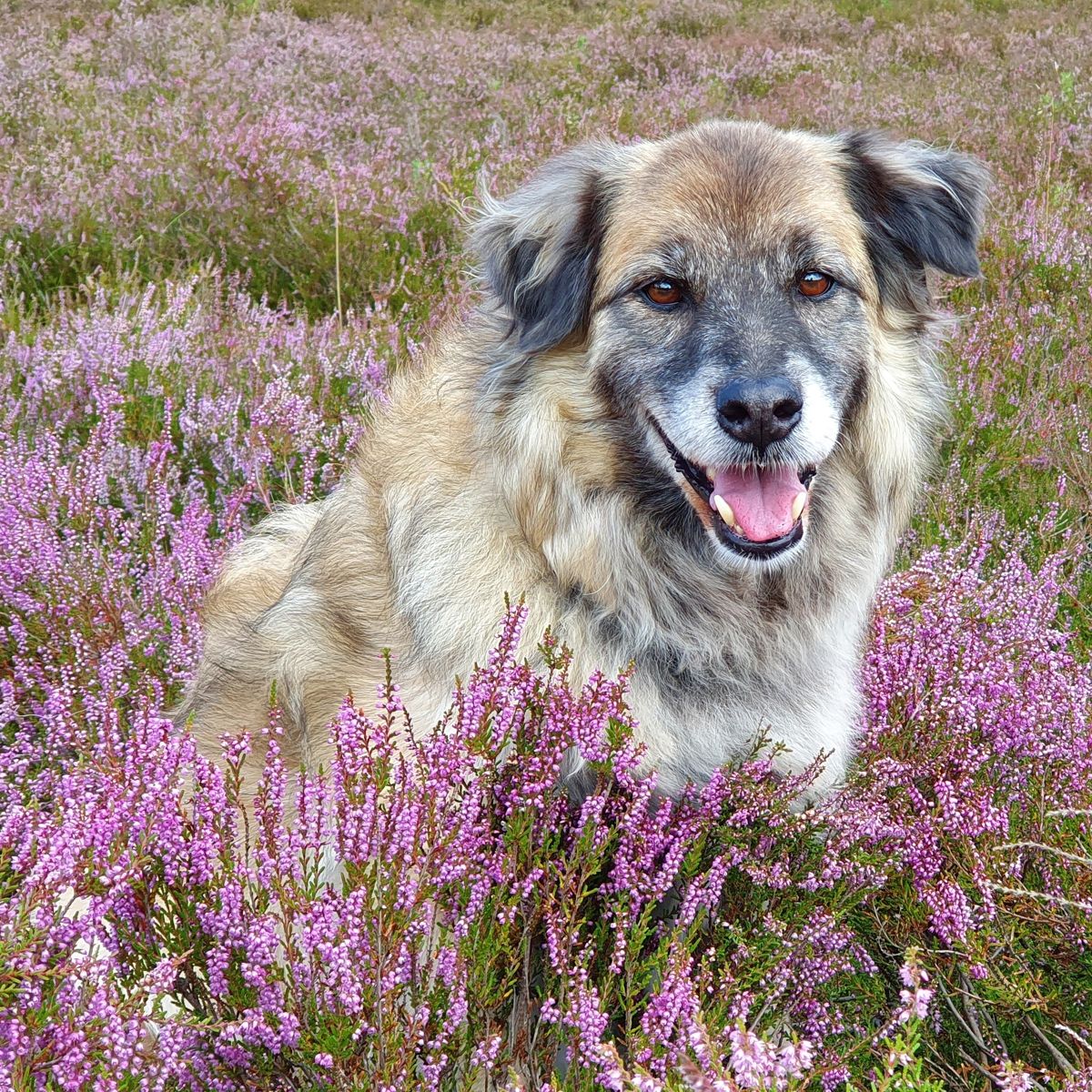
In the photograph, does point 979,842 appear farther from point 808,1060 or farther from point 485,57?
point 485,57

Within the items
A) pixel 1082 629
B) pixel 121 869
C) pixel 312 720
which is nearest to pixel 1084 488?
pixel 1082 629

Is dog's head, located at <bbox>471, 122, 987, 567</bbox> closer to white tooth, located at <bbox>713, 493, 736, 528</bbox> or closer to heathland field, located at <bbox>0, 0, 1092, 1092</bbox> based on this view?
white tooth, located at <bbox>713, 493, 736, 528</bbox>

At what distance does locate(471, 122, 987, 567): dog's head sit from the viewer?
7.77 ft

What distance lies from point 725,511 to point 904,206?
1.04 meters

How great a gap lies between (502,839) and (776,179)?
1692 millimetres

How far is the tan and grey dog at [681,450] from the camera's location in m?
2.45

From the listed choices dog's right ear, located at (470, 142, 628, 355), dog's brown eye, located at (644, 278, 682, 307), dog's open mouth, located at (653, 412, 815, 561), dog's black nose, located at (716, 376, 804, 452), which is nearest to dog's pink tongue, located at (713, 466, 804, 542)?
dog's open mouth, located at (653, 412, 815, 561)

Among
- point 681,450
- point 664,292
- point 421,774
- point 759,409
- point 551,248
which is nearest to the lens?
point 421,774

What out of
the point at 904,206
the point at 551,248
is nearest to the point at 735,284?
the point at 551,248

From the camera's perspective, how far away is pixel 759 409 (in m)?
2.26

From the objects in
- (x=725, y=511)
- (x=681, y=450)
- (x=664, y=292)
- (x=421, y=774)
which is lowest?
(x=421, y=774)

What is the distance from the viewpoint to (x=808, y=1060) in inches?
55.4

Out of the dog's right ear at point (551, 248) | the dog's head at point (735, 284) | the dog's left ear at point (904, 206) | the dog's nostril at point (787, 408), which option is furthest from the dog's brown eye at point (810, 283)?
the dog's right ear at point (551, 248)

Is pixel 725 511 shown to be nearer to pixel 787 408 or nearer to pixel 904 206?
pixel 787 408
